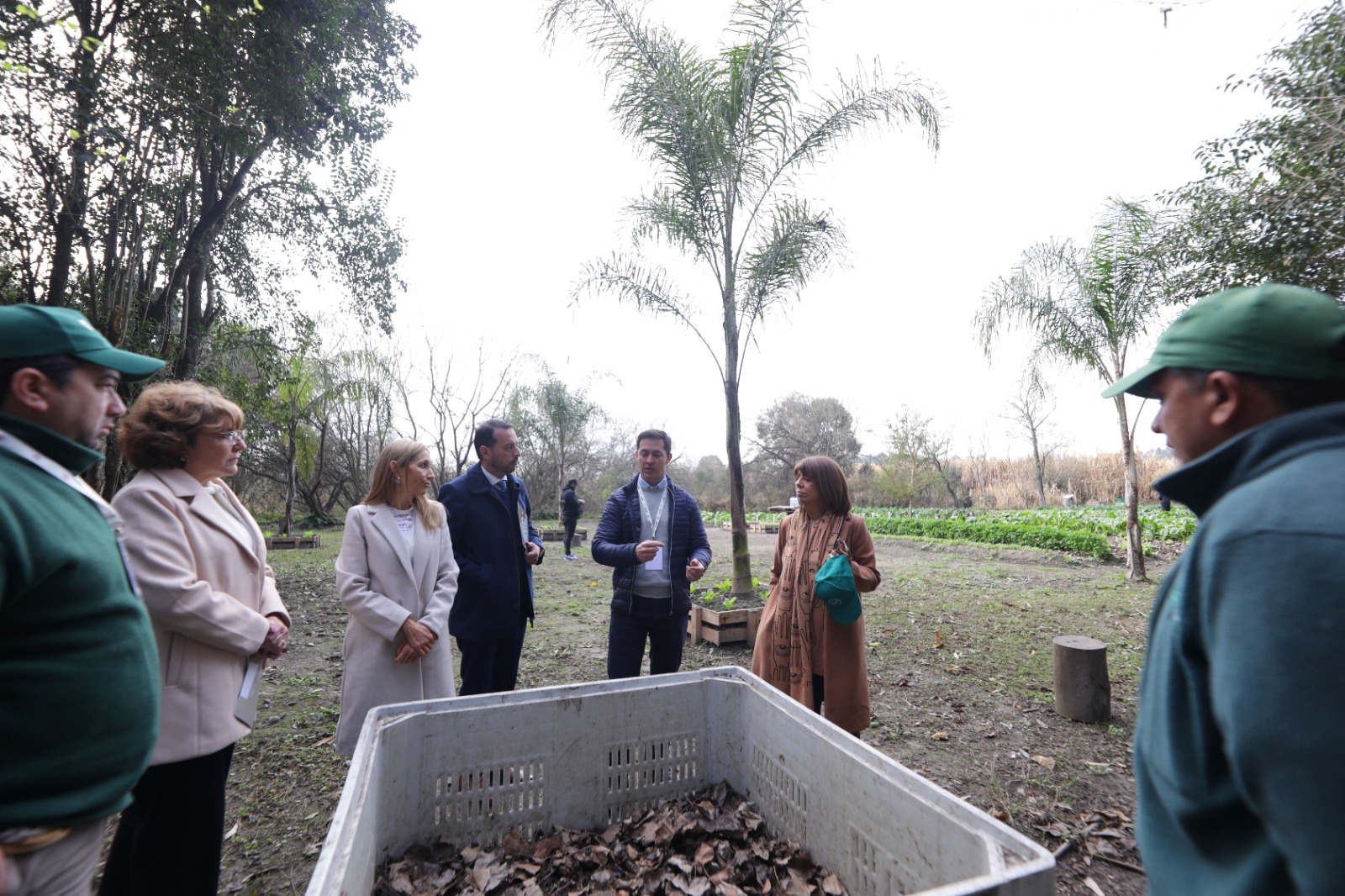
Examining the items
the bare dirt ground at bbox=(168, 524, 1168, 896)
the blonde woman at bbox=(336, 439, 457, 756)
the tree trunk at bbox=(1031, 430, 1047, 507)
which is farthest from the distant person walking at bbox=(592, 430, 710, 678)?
the tree trunk at bbox=(1031, 430, 1047, 507)

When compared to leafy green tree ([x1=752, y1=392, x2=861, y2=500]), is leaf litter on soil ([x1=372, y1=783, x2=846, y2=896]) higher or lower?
lower

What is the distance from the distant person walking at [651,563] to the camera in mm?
3590

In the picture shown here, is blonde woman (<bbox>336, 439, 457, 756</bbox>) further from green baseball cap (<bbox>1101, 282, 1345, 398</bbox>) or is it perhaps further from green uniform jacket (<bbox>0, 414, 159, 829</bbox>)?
green baseball cap (<bbox>1101, 282, 1345, 398</bbox>)

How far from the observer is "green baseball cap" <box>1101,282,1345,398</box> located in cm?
88

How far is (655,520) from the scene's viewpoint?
12.1 ft

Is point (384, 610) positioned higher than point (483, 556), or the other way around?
point (483, 556)

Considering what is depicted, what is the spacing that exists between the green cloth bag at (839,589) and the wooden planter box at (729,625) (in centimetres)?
297

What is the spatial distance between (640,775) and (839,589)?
137cm

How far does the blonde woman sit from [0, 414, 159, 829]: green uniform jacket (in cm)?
140

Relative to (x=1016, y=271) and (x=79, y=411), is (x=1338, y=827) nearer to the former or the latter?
(x=79, y=411)

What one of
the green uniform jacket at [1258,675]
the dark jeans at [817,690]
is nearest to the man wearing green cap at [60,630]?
the green uniform jacket at [1258,675]

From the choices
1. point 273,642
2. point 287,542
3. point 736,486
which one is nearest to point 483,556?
point 273,642

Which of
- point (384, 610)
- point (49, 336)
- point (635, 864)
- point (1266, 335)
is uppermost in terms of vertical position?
point (49, 336)

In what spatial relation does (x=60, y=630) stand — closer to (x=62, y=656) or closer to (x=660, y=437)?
(x=62, y=656)
